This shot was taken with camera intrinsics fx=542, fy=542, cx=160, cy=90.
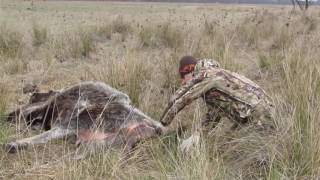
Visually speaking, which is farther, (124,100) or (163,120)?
(124,100)

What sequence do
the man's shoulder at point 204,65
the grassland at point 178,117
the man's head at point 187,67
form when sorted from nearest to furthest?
the grassland at point 178,117 < the man's shoulder at point 204,65 < the man's head at point 187,67

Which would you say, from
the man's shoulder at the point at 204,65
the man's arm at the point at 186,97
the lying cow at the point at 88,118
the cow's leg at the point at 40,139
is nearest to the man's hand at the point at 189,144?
the man's arm at the point at 186,97

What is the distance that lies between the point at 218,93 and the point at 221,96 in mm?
40

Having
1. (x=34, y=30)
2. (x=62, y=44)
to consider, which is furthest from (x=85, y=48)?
(x=34, y=30)

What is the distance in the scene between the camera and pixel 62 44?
372 inches

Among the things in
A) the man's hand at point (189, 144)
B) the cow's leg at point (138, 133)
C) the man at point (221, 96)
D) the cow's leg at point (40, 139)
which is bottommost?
the cow's leg at point (40, 139)

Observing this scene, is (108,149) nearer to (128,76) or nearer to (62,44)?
(128,76)

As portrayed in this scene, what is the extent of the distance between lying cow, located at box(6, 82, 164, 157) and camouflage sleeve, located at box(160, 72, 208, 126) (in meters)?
0.20

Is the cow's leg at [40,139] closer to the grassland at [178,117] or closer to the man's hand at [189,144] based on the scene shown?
the grassland at [178,117]

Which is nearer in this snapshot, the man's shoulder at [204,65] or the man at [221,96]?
the man at [221,96]

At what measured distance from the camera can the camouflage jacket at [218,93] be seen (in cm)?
409

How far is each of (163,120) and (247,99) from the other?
2.19 ft

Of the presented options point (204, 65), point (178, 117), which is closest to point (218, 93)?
point (204, 65)

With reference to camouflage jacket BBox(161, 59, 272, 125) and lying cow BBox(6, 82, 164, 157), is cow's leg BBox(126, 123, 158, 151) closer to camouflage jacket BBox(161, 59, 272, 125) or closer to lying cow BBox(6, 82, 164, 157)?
lying cow BBox(6, 82, 164, 157)
